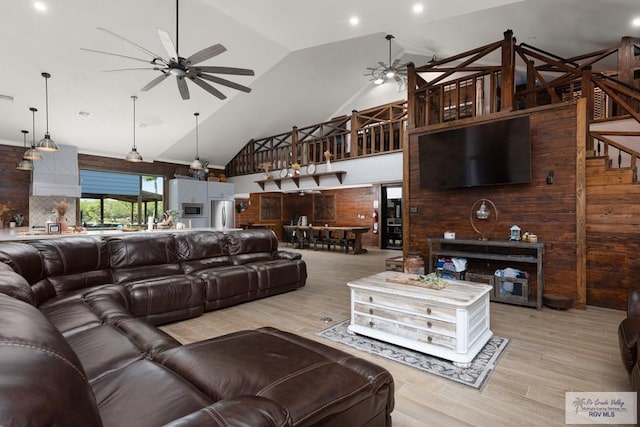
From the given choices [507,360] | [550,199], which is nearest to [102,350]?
[507,360]

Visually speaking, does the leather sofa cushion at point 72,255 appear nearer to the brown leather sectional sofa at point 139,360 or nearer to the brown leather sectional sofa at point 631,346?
the brown leather sectional sofa at point 139,360

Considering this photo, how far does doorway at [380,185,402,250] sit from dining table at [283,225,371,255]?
61cm

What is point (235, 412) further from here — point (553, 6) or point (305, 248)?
point (305, 248)

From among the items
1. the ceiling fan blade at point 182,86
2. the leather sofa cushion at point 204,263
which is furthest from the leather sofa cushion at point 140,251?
the ceiling fan blade at point 182,86

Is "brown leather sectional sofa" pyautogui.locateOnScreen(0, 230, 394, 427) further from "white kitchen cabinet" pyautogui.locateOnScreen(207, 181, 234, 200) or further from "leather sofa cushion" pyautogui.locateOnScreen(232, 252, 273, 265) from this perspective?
"white kitchen cabinet" pyautogui.locateOnScreen(207, 181, 234, 200)

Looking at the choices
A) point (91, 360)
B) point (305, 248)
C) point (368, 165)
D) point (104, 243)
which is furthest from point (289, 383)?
point (305, 248)

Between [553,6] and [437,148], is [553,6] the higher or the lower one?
the higher one

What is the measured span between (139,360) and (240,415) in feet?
3.06

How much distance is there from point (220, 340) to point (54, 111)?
7.38 m

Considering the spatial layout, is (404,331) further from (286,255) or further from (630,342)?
(286,255)

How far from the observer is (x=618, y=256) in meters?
3.87

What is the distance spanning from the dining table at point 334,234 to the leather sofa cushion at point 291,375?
770 cm

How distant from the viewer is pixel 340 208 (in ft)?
40.1

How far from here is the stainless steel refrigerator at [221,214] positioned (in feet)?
34.4
